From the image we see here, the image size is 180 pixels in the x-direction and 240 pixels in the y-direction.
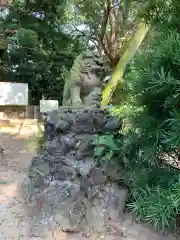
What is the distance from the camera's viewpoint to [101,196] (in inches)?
109

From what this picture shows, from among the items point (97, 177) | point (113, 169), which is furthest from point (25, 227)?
point (113, 169)

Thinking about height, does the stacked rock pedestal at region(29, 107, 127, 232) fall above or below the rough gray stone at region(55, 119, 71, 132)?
below

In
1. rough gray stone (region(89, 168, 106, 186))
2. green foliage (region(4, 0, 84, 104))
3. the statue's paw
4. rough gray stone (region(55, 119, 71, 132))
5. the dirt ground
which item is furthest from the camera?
green foliage (region(4, 0, 84, 104))

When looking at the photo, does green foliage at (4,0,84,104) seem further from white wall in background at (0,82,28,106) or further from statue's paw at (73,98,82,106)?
statue's paw at (73,98,82,106)

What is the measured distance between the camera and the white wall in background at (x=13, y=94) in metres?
8.17

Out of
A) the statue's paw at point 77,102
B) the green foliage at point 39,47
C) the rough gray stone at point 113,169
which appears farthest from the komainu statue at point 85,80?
the green foliage at point 39,47

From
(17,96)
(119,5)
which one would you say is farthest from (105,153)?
(17,96)

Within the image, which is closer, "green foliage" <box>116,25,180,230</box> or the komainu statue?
"green foliage" <box>116,25,180,230</box>

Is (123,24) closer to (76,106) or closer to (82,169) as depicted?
(76,106)

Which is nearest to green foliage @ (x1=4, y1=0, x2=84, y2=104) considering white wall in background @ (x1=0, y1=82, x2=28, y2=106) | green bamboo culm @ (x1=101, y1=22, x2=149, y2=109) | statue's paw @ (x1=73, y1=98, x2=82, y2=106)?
white wall in background @ (x1=0, y1=82, x2=28, y2=106)

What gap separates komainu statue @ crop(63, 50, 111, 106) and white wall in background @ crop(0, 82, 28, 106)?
434 centimetres

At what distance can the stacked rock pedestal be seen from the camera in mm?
2678

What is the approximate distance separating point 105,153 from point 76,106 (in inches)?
29.4

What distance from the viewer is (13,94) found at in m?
8.27
